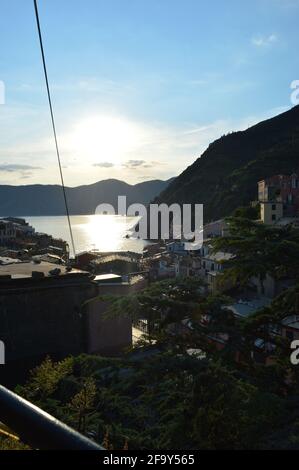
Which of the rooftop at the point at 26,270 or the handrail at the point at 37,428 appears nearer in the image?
the handrail at the point at 37,428

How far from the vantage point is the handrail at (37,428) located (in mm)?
773

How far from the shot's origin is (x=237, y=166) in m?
97.1

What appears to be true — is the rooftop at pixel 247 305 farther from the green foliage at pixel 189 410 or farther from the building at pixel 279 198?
the building at pixel 279 198

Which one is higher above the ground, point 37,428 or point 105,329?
point 37,428

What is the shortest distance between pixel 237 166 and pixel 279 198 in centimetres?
5912

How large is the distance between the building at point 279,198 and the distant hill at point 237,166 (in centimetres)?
1846

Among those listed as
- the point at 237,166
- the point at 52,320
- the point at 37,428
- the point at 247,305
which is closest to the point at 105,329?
the point at 52,320

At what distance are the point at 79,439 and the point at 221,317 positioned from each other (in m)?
5.83

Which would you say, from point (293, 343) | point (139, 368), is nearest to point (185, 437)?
point (139, 368)

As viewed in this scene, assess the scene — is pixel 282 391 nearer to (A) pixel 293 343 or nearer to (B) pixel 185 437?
(A) pixel 293 343

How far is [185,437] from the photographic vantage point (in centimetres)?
455

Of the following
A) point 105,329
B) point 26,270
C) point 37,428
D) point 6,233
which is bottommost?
point 105,329
